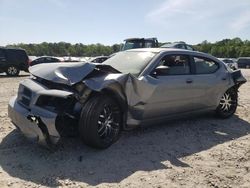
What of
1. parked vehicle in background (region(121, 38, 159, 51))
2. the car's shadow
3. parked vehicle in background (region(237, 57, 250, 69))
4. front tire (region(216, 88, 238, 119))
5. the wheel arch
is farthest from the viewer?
parked vehicle in background (region(237, 57, 250, 69))

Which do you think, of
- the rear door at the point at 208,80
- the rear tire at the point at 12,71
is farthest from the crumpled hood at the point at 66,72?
the rear tire at the point at 12,71

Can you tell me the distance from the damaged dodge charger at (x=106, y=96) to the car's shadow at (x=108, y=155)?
0.83 ft

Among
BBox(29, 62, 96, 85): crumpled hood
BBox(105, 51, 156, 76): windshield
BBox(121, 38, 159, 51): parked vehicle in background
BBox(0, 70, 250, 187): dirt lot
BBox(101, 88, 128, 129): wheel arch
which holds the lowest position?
BBox(0, 70, 250, 187): dirt lot

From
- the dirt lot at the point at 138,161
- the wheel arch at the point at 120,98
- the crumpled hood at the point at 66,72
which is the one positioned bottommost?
the dirt lot at the point at 138,161

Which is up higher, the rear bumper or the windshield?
the windshield

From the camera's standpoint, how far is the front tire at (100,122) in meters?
4.84

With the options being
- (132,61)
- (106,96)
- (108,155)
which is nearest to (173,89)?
(132,61)

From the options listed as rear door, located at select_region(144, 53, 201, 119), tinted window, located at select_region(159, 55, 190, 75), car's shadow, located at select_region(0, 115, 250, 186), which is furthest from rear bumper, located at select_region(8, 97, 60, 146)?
tinted window, located at select_region(159, 55, 190, 75)

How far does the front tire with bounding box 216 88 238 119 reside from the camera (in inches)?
303

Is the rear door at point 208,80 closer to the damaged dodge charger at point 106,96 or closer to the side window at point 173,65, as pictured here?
the damaged dodge charger at point 106,96

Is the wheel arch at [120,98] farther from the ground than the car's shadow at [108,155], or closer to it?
farther from the ground

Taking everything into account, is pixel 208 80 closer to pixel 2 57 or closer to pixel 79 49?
pixel 2 57

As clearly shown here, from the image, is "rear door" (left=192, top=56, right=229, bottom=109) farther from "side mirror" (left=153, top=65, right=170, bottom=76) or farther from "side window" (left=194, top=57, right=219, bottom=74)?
"side mirror" (left=153, top=65, right=170, bottom=76)

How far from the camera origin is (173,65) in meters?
6.47
